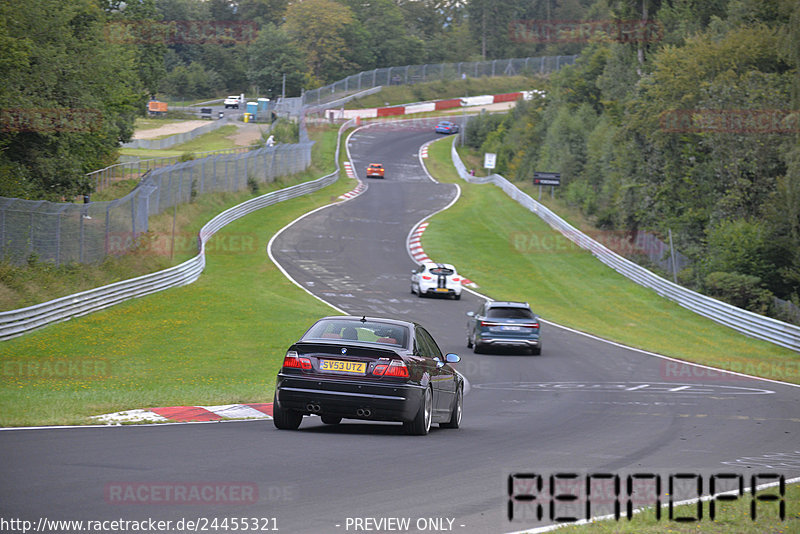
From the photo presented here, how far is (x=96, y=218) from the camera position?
3047 cm

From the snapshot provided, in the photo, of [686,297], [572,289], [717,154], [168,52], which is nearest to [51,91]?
[572,289]

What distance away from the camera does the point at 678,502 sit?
787 centimetres

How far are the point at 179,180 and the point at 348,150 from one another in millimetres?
43765

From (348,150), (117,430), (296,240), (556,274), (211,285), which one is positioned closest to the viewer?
(117,430)

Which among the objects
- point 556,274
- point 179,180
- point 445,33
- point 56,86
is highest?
point 445,33

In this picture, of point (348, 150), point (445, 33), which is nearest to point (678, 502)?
point (348, 150)

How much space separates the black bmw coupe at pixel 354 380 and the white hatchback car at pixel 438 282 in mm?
25783

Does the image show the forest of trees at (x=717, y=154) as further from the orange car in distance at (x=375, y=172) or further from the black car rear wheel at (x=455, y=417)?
the black car rear wheel at (x=455, y=417)

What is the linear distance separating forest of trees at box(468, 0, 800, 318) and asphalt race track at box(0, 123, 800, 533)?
757 inches

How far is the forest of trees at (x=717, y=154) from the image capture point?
39875mm

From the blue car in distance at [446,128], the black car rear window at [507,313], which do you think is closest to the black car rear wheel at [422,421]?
the black car rear window at [507,313]

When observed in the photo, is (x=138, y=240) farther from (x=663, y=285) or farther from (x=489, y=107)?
(x=489, y=107)

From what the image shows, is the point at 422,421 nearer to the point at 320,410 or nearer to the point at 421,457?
the point at 320,410

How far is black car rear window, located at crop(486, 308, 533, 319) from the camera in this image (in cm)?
2611
